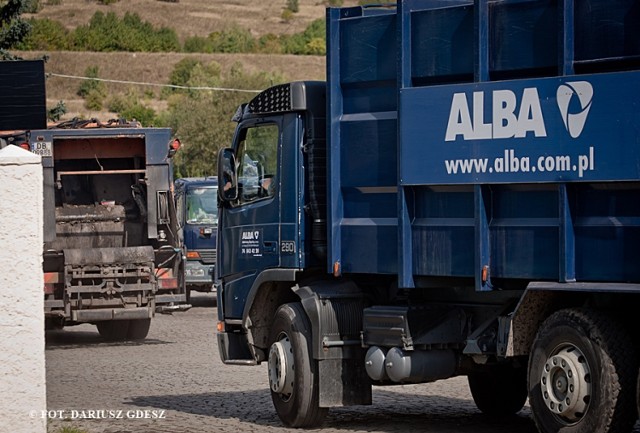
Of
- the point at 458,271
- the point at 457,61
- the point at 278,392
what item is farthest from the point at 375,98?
the point at 278,392

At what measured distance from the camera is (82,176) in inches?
854

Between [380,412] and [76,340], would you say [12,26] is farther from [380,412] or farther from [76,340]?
[380,412]

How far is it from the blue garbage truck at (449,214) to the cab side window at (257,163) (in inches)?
1.0

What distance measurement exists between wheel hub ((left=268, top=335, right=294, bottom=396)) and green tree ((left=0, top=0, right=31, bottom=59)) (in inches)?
762

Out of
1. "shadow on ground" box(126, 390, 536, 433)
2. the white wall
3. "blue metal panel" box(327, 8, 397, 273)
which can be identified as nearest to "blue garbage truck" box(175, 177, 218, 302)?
"shadow on ground" box(126, 390, 536, 433)

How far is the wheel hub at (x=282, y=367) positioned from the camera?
12.0m

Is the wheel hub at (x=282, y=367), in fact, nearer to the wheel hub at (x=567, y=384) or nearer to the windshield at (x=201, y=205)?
the wheel hub at (x=567, y=384)

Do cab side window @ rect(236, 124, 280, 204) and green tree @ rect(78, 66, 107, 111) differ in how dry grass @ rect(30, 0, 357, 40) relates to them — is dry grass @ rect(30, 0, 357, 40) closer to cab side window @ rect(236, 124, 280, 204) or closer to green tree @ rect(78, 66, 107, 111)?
green tree @ rect(78, 66, 107, 111)

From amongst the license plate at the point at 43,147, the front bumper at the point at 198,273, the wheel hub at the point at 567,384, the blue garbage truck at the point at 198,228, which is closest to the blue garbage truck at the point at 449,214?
the wheel hub at the point at 567,384

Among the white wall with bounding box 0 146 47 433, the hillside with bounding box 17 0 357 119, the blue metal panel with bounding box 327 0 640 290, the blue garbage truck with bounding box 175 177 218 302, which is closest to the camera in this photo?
the white wall with bounding box 0 146 47 433

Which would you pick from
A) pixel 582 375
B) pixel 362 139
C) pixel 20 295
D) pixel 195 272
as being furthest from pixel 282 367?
pixel 195 272

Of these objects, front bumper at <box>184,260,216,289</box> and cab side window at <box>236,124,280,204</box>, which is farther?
front bumper at <box>184,260,216,289</box>

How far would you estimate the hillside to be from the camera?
87188 mm

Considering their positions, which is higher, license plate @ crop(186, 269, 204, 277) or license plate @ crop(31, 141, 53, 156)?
license plate @ crop(31, 141, 53, 156)
